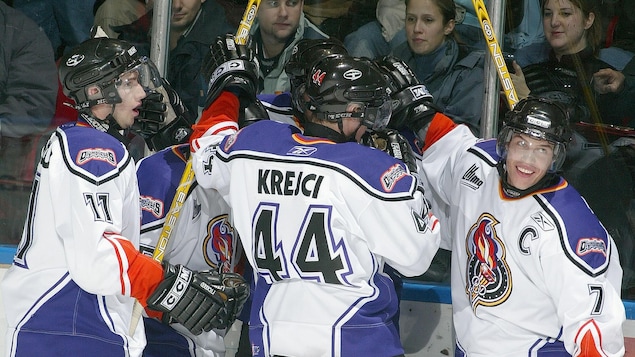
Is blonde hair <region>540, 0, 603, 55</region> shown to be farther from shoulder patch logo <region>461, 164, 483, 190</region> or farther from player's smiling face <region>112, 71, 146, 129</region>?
player's smiling face <region>112, 71, 146, 129</region>

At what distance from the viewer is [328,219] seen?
276 cm

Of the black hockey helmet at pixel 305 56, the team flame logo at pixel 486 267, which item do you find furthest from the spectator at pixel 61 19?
the team flame logo at pixel 486 267

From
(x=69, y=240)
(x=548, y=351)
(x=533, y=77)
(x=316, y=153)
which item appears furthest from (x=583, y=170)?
(x=69, y=240)

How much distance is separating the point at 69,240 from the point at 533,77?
1.84 meters

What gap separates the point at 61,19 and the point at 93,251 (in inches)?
68.4

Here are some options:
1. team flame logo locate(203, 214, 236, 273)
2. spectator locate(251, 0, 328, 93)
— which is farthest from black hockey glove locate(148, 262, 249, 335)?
spectator locate(251, 0, 328, 93)

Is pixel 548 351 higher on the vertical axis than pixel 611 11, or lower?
lower

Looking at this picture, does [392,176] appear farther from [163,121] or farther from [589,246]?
[163,121]

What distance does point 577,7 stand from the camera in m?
3.62

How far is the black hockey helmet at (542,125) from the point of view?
9.50 ft

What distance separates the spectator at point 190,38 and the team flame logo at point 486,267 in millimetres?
1389

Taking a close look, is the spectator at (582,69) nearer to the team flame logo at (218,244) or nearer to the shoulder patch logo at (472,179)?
the shoulder patch logo at (472,179)

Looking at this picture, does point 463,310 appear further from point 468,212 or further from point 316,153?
point 316,153

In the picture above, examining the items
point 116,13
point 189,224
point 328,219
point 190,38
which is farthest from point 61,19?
point 328,219
